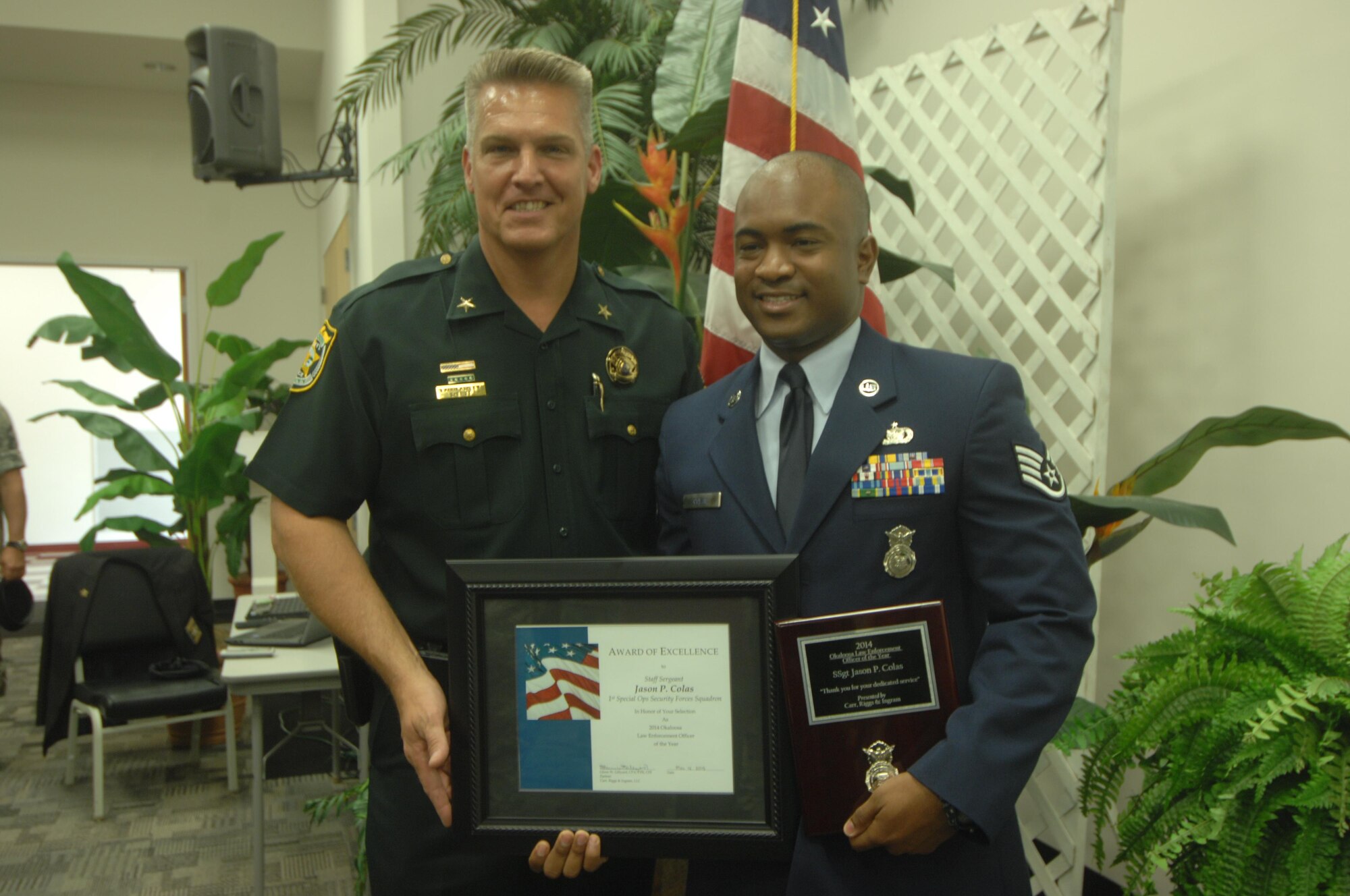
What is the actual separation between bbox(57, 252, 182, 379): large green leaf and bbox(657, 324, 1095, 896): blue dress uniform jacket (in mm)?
3630

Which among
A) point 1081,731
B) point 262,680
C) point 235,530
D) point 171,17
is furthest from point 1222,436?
point 171,17

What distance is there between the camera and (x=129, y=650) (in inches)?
159

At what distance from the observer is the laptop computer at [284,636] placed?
2979 mm

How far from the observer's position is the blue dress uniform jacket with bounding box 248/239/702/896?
137 cm

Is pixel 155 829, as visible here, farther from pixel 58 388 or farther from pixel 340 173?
pixel 58 388

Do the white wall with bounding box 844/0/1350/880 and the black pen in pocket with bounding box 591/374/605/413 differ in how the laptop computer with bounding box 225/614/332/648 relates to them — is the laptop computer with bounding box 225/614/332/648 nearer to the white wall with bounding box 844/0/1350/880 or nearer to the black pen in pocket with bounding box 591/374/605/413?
the black pen in pocket with bounding box 591/374/605/413

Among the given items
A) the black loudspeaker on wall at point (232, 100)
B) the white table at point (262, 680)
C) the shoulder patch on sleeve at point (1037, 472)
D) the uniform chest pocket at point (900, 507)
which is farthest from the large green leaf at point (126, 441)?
the shoulder patch on sleeve at point (1037, 472)

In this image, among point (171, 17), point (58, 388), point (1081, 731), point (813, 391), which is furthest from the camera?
point (58, 388)

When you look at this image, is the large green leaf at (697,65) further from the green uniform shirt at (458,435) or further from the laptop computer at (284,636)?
the laptop computer at (284,636)

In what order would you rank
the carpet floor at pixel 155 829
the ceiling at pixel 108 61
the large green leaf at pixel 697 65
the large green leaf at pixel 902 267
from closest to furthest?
1. the large green leaf at pixel 902 267
2. the large green leaf at pixel 697 65
3. the carpet floor at pixel 155 829
4. the ceiling at pixel 108 61

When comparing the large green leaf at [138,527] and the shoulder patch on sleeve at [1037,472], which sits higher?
the shoulder patch on sleeve at [1037,472]

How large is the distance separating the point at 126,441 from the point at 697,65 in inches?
117

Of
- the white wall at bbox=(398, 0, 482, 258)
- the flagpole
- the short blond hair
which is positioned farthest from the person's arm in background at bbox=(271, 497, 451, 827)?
the white wall at bbox=(398, 0, 482, 258)

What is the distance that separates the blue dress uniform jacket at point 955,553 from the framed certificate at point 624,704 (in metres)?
0.09
